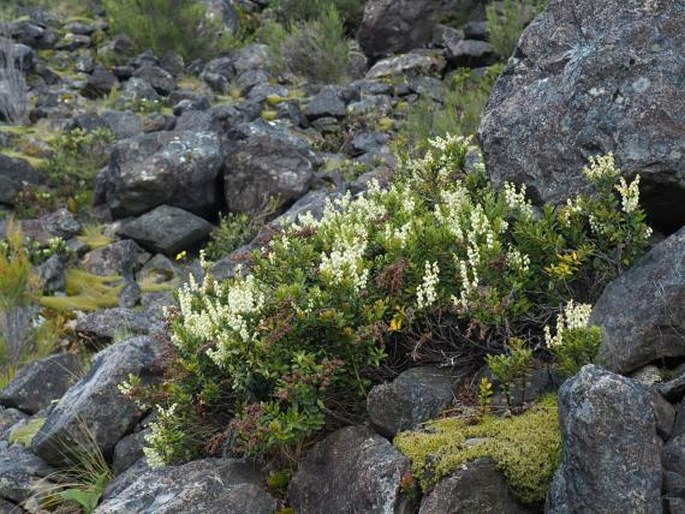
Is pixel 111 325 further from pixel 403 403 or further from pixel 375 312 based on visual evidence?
pixel 403 403

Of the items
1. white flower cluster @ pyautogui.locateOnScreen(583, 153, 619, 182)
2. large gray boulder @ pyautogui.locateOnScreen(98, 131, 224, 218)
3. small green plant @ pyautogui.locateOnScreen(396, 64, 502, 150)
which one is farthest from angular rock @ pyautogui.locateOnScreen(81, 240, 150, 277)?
white flower cluster @ pyautogui.locateOnScreen(583, 153, 619, 182)

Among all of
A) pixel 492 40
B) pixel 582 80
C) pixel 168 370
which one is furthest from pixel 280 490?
pixel 492 40

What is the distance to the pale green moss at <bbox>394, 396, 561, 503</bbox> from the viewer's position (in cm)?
376

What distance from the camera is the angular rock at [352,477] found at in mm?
3939

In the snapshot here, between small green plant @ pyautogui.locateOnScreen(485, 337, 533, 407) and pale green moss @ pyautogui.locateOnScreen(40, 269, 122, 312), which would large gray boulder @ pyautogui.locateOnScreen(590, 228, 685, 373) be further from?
pale green moss @ pyautogui.locateOnScreen(40, 269, 122, 312)

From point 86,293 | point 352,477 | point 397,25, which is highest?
point 352,477

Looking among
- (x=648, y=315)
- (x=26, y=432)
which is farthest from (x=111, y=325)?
(x=648, y=315)

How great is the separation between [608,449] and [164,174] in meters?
9.91

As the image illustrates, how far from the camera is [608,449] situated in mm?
3326

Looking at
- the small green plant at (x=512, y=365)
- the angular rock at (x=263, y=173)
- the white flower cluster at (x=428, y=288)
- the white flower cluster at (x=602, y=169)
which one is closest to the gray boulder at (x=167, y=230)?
the angular rock at (x=263, y=173)

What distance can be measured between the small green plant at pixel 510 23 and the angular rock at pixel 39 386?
1120 cm

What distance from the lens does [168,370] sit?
500 cm

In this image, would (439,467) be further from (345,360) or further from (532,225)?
(532,225)

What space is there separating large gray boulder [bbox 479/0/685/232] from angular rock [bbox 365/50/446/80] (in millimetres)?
11672
